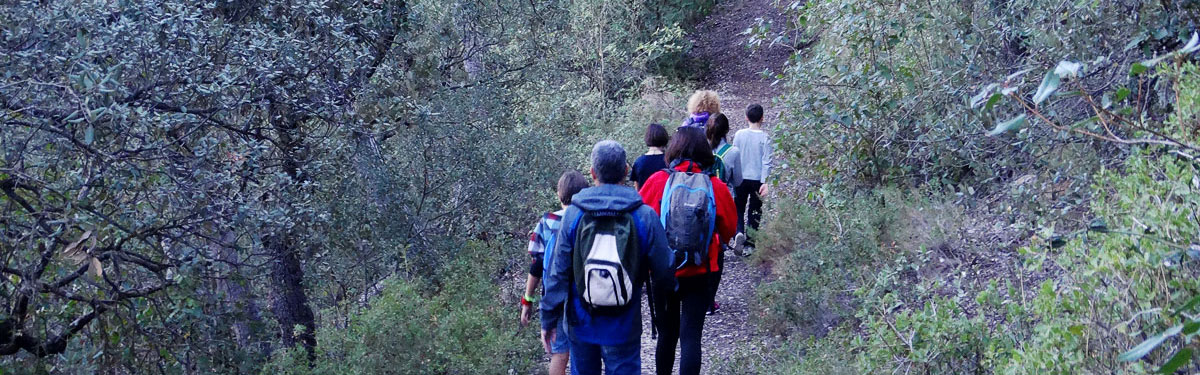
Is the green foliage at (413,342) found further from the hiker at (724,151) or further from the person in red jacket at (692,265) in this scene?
the hiker at (724,151)

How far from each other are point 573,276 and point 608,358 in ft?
1.39

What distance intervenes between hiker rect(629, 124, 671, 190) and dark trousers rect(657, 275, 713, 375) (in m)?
0.96

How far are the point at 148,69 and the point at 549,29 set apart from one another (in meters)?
4.29

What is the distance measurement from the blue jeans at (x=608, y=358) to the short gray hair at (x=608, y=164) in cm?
76

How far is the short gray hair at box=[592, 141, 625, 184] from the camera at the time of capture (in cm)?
428

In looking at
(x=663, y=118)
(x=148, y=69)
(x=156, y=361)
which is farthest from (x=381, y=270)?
(x=663, y=118)

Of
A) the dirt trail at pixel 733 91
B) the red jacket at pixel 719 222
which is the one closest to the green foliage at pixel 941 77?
the dirt trail at pixel 733 91

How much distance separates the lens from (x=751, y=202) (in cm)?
886

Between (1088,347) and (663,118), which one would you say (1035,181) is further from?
(663,118)

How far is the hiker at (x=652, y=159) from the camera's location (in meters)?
5.88

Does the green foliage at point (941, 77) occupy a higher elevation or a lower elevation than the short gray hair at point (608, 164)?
lower

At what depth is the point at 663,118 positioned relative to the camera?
1548cm

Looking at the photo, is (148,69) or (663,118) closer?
(148,69)

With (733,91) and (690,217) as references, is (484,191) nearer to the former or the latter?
(690,217)
